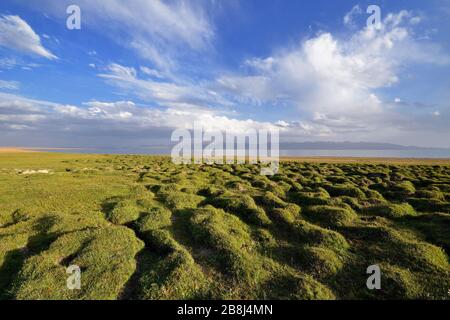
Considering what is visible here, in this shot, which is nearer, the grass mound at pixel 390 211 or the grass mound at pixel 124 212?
→ the grass mound at pixel 124 212

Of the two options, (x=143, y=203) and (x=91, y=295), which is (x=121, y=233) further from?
(x=143, y=203)

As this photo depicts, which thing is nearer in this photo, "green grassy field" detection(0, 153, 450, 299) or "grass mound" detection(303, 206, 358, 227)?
"green grassy field" detection(0, 153, 450, 299)

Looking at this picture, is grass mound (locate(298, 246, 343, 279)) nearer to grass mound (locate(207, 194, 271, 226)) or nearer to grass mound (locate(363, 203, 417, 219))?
grass mound (locate(207, 194, 271, 226))

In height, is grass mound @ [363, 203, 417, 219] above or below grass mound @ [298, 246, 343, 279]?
above

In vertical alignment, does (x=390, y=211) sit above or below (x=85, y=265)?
above

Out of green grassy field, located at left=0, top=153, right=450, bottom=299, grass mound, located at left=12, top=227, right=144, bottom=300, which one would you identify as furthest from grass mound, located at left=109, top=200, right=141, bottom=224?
grass mound, located at left=12, top=227, right=144, bottom=300

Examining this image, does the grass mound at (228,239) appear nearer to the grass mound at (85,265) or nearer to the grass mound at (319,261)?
the grass mound at (319,261)

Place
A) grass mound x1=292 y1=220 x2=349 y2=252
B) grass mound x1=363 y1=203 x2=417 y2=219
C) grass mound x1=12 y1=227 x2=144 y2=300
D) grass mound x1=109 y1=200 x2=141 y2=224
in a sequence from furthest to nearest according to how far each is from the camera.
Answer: grass mound x1=363 y1=203 x2=417 y2=219 < grass mound x1=109 y1=200 x2=141 y2=224 < grass mound x1=292 y1=220 x2=349 y2=252 < grass mound x1=12 y1=227 x2=144 y2=300

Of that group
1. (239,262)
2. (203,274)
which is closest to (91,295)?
(203,274)

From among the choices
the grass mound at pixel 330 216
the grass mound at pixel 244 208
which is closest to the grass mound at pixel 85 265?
the grass mound at pixel 244 208

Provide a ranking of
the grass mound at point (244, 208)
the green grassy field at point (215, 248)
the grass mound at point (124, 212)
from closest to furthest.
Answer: the green grassy field at point (215, 248), the grass mound at point (124, 212), the grass mound at point (244, 208)

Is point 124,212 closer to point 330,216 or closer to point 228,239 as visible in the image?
point 228,239

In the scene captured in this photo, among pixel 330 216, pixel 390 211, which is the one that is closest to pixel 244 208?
pixel 330 216

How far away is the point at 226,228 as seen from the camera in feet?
54.6
